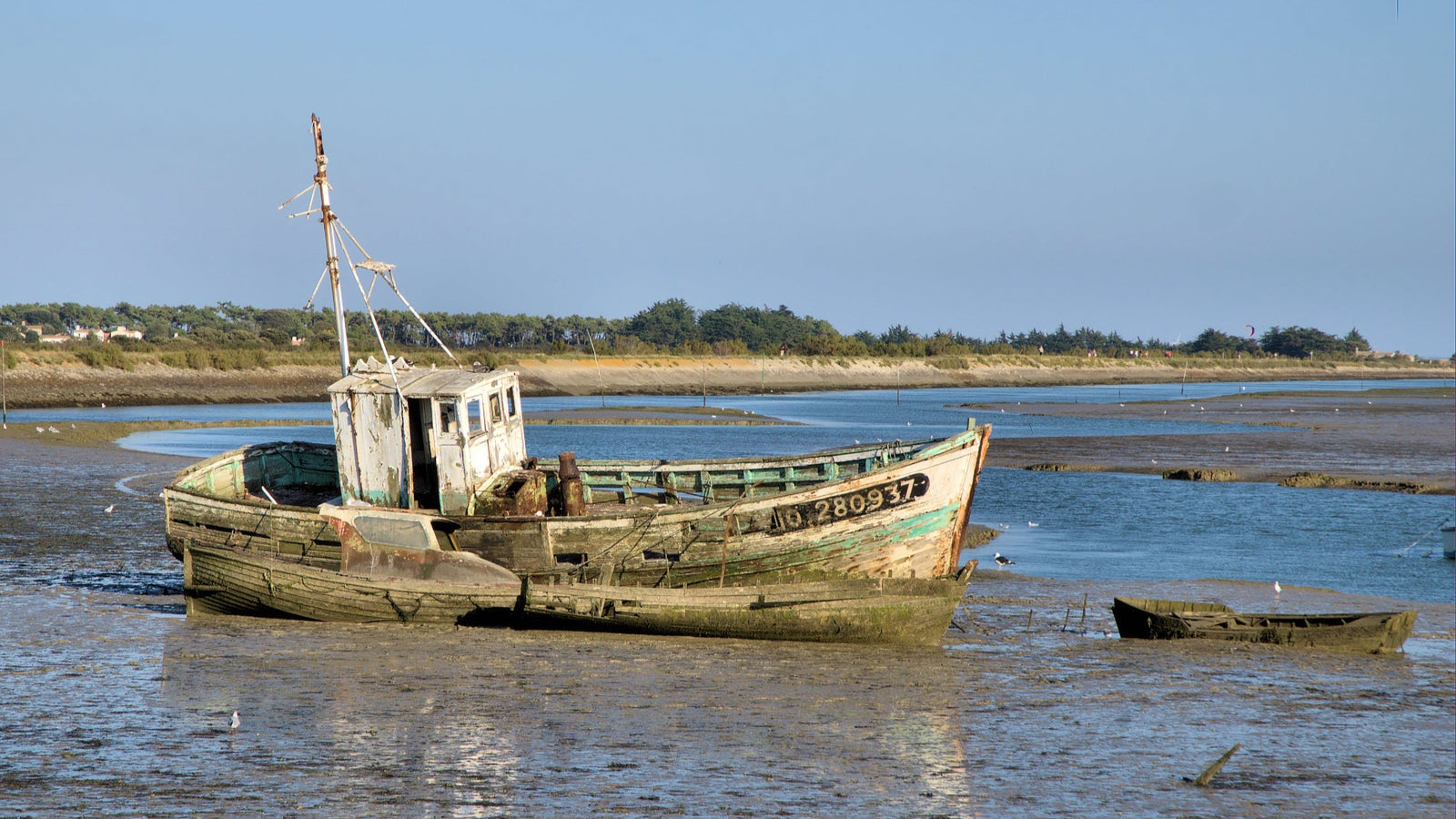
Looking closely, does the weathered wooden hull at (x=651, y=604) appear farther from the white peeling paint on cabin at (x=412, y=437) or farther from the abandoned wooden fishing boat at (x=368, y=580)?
the white peeling paint on cabin at (x=412, y=437)

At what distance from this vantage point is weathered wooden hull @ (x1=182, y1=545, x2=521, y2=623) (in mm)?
15250

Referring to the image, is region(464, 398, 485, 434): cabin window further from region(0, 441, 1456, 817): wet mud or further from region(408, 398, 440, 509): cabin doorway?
region(0, 441, 1456, 817): wet mud

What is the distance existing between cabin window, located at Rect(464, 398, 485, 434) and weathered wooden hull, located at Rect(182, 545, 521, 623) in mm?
2552

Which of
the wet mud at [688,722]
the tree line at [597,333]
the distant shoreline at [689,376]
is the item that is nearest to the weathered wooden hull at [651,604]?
the wet mud at [688,722]

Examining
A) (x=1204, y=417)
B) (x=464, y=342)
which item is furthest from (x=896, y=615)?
(x=464, y=342)

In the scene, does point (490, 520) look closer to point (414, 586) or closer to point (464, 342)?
point (414, 586)

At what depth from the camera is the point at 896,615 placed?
1470cm

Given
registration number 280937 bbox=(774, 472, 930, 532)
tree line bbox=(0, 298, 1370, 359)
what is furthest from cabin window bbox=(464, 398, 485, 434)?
tree line bbox=(0, 298, 1370, 359)

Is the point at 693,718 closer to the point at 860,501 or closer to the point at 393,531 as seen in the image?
the point at 860,501

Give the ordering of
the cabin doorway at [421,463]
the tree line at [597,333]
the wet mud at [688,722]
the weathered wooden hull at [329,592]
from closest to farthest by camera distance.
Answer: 1. the wet mud at [688,722]
2. the weathered wooden hull at [329,592]
3. the cabin doorway at [421,463]
4. the tree line at [597,333]

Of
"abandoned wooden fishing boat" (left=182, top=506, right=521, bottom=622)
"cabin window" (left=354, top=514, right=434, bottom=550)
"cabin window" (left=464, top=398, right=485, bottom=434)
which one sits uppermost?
"cabin window" (left=464, top=398, right=485, bottom=434)

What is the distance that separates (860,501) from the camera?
15578mm

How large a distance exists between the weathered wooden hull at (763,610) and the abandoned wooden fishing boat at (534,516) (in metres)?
0.06

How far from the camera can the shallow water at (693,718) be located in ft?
30.5
